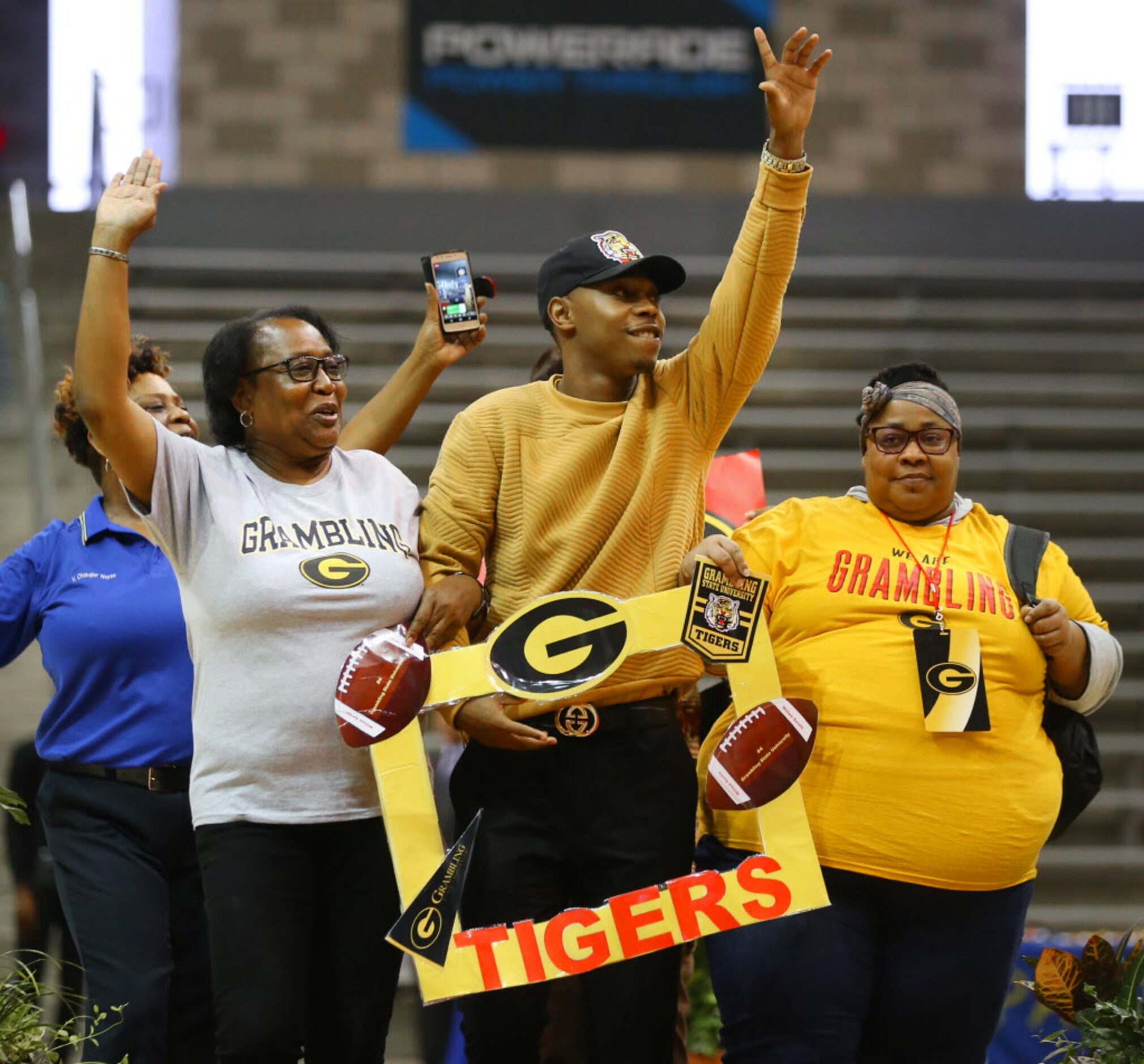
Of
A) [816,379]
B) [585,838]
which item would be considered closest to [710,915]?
[585,838]

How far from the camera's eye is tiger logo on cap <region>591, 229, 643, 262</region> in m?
2.86

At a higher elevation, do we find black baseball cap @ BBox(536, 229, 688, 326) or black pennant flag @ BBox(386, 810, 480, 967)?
black baseball cap @ BBox(536, 229, 688, 326)

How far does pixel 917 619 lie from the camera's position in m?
2.80

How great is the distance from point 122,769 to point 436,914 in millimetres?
853

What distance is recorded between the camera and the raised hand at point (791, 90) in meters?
2.72

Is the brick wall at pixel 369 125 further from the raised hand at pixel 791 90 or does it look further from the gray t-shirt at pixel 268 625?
the gray t-shirt at pixel 268 625

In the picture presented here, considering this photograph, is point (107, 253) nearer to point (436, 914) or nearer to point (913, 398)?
point (436, 914)

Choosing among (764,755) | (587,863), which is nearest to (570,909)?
(587,863)

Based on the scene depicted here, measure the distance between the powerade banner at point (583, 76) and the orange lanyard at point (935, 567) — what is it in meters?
7.14

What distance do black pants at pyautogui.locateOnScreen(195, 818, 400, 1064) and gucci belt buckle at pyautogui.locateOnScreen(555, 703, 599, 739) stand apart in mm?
361

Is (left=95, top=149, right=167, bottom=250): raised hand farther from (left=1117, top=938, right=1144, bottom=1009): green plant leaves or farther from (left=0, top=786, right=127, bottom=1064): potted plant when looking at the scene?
(left=1117, top=938, right=1144, bottom=1009): green plant leaves

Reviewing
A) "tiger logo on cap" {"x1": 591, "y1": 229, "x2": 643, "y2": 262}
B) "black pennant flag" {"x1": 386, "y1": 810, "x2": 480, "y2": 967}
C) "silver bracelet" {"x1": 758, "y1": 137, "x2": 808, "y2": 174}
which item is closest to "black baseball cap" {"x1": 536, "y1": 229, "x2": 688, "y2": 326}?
"tiger logo on cap" {"x1": 591, "y1": 229, "x2": 643, "y2": 262}

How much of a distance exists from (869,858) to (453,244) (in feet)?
20.9

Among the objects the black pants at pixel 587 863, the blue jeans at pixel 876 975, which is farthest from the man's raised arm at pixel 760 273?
the blue jeans at pixel 876 975
